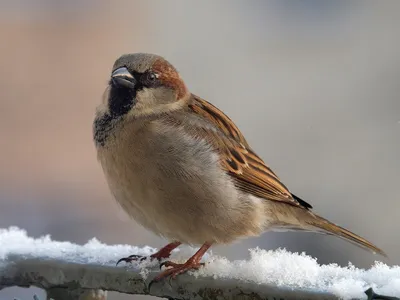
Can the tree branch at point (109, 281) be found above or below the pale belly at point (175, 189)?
below

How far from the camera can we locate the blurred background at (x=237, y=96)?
4996 mm

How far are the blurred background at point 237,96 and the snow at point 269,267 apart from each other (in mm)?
2522

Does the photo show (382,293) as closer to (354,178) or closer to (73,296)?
(73,296)

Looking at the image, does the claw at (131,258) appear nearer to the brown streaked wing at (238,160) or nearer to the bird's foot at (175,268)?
the bird's foot at (175,268)

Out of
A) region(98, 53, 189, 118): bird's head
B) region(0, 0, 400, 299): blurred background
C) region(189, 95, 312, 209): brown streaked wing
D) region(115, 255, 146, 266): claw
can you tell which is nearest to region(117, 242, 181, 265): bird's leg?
region(115, 255, 146, 266): claw

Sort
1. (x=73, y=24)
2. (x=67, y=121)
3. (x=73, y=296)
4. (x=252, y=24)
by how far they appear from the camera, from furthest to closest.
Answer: (x=252, y=24) < (x=73, y=24) < (x=67, y=121) < (x=73, y=296)

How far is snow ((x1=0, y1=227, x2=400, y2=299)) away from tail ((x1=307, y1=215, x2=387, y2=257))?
483mm

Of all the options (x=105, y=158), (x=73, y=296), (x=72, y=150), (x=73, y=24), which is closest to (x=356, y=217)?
(x=72, y=150)

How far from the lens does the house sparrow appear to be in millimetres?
1935

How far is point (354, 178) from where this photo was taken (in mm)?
5641

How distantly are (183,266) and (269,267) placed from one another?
0.31m

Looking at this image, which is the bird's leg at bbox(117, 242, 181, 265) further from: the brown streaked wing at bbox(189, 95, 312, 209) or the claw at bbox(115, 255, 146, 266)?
the brown streaked wing at bbox(189, 95, 312, 209)

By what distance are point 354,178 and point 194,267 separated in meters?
4.14

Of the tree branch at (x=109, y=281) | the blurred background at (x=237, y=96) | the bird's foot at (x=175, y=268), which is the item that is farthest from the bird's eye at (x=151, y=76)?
the blurred background at (x=237, y=96)
